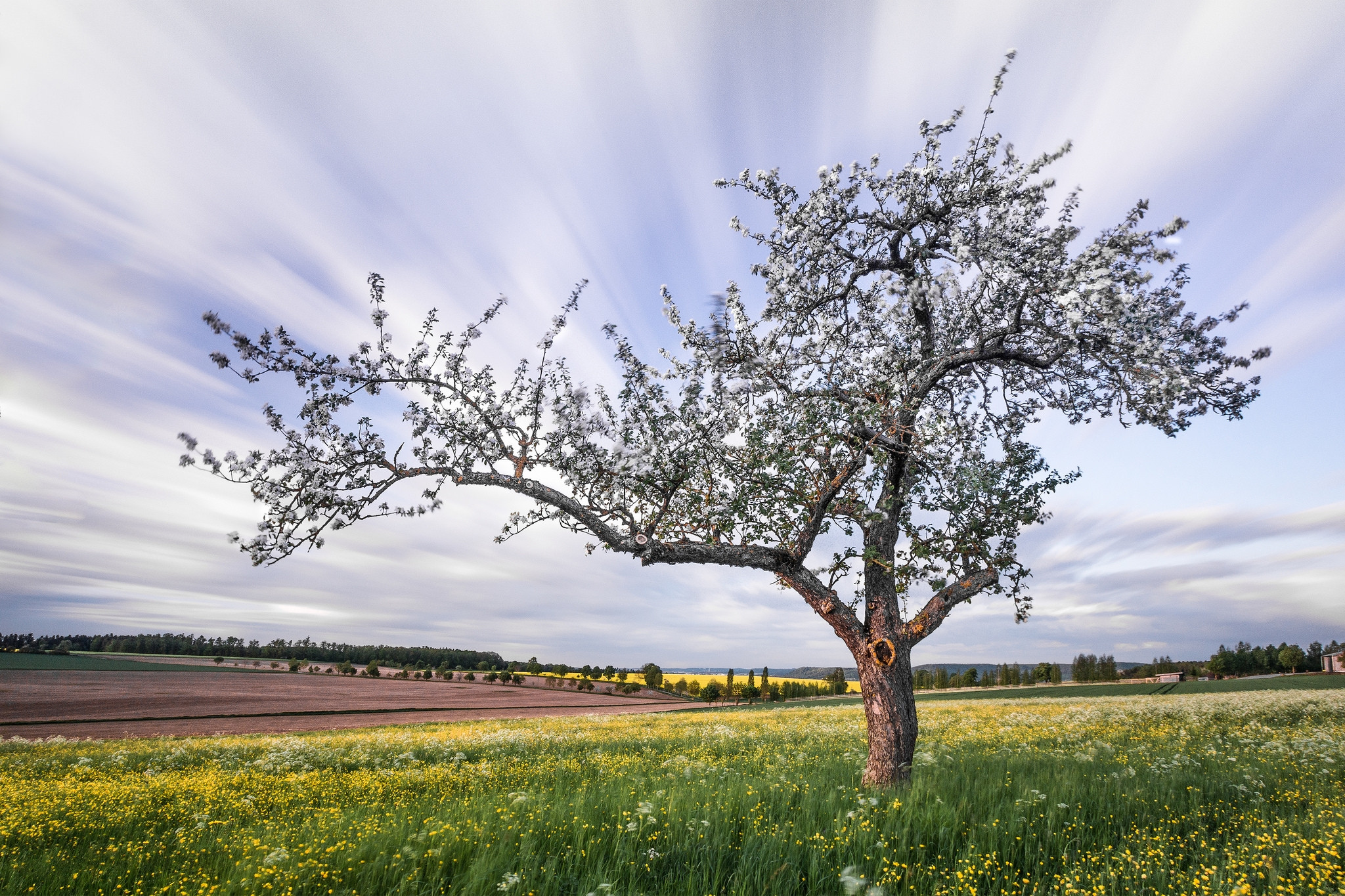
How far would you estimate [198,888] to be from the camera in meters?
5.23

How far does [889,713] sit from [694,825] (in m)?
4.82

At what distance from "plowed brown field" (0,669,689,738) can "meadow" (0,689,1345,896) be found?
29.8 m

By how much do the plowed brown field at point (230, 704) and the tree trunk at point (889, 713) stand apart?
3600cm

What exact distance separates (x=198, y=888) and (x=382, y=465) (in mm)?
5830

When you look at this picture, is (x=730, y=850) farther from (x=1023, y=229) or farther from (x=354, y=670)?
(x=354, y=670)

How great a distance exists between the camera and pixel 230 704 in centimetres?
5062

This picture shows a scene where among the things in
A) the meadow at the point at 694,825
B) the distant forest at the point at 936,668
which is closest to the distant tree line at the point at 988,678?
the distant forest at the point at 936,668

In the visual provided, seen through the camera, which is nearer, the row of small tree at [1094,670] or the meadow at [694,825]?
the meadow at [694,825]

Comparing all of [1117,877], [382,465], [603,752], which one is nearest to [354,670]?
[603,752]

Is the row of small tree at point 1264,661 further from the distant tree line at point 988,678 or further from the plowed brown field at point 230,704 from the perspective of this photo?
the plowed brown field at point 230,704

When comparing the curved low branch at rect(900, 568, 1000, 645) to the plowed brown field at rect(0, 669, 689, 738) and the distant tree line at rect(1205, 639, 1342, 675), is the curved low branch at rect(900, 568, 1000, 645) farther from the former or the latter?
the distant tree line at rect(1205, 639, 1342, 675)

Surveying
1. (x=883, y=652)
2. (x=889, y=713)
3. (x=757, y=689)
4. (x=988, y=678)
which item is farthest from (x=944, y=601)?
(x=988, y=678)

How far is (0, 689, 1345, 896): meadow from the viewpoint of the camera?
5.68 m

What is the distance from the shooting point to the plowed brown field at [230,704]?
38.5 meters
